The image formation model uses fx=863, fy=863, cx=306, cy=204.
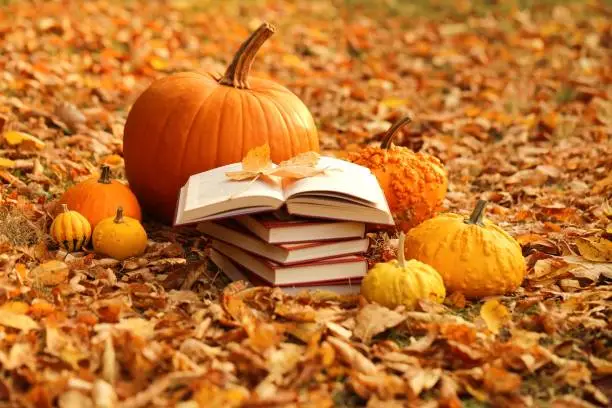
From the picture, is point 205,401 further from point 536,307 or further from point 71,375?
point 536,307

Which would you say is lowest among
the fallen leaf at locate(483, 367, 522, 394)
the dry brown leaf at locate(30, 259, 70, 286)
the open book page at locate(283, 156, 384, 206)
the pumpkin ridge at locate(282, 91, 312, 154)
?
the fallen leaf at locate(483, 367, 522, 394)

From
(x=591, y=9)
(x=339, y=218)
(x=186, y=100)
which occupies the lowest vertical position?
(x=339, y=218)

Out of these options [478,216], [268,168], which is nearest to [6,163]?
[268,168]

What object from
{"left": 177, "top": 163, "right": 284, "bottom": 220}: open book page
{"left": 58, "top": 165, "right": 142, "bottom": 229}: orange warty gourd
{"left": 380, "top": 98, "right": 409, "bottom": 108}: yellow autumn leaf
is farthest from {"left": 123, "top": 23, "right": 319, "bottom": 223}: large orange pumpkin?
{"left": 380, "top": 98, "right": 409, "bottom": 108}: yellow autumn leaf

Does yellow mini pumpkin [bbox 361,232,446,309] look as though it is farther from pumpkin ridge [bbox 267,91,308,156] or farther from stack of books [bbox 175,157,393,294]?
pumpkin ridge [bbox 267,91,308,156]

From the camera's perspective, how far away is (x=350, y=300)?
114 inches

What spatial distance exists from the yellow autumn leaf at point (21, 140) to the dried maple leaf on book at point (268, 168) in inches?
64.1

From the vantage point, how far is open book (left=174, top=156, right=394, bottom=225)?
9.39 feet

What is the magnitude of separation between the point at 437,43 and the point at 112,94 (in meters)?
3.32

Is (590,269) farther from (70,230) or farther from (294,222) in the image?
(70,230)

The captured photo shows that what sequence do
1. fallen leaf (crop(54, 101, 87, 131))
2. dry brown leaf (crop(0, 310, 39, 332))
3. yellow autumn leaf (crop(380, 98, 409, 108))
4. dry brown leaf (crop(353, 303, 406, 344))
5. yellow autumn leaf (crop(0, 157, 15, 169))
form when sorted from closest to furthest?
1. dry brown leaf (crop(0, 310, 39, 332))
2. dry brown leaf (crop(353, 303, 406, 344))
3. yellow autumn leaf (crop(0, 157, 15, 169))
4. fallen leaf (crop(54, 101, 87, 131))
5. yellow autumn leaf (crop(380, 98, 409, 108))

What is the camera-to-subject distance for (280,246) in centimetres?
286

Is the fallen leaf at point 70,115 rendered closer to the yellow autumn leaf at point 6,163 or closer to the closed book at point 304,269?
the yellow autumn leaf at point 6,163

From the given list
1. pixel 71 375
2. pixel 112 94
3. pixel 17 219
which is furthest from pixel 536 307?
pixel 112 94
